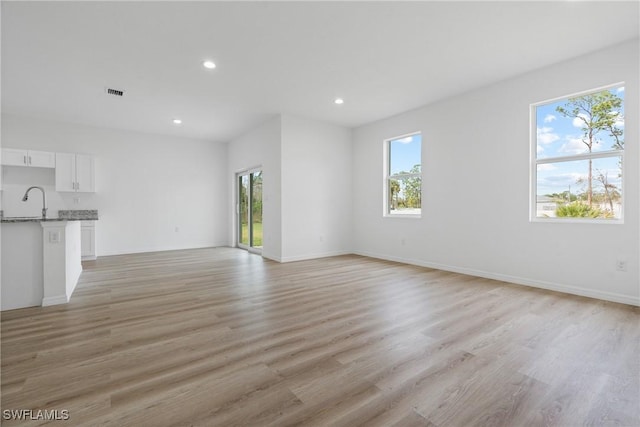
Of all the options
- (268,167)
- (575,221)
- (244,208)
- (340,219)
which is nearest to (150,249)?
(244,208)

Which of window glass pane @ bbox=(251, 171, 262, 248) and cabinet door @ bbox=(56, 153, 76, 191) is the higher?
cabinet door @ bbox=(56, 153, 76, 191)

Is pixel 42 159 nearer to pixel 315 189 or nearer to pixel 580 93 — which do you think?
pixel 315 189

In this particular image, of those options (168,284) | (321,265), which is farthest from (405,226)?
(168,284)

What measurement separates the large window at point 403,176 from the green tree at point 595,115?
2135 millimetres

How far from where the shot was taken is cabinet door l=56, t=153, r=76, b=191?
18.5 ft

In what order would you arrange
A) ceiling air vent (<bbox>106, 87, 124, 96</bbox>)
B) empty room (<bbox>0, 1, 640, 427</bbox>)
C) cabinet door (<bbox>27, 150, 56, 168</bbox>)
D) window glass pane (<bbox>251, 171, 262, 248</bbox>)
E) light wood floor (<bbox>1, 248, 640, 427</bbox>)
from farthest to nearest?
window glass pane (<bbox>251, 171, 262, 248</bbox>) < cabinet door (<bbox>27, 150, 56, 168</bbox>) < ceiling air vent (<bbox>106, 87, 124, 96</bbox>) < empty room (<bbox>0, 1, 640, 427</bbox>) < light wood floor (<bbox>1, 248, 640, 427</bbox>)

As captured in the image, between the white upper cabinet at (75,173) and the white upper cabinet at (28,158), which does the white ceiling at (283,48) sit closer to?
the white upper cabinet at (28,158)

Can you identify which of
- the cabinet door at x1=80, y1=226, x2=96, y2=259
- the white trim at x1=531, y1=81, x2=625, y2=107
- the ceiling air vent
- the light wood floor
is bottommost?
the light wood floor

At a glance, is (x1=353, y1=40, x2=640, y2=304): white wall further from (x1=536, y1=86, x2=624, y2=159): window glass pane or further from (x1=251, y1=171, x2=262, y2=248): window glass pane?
(x1=251, y1=171, x2=262, y2=248): window glass pane

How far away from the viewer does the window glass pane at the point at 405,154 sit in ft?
17.4

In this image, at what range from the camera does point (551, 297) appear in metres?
3.24

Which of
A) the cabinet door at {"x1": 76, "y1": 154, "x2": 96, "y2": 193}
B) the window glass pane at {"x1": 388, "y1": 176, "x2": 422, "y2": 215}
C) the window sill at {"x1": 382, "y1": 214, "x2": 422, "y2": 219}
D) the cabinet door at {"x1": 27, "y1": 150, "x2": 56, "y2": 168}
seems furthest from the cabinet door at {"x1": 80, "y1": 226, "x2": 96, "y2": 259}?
the window glass pane at {"x1": 388, "y1": 176, "x2": 422, "y2": 215}

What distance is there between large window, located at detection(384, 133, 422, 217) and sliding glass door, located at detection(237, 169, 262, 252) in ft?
9.39

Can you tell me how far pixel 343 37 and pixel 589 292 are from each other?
3908 mm
